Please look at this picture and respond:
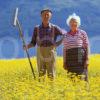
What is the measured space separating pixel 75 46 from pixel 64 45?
9.5 inches

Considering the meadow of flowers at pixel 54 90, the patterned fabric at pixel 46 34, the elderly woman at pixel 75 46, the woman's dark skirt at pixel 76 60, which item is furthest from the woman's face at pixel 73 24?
the meadow of flowers at pixel 54 90

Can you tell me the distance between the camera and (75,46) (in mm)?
13070

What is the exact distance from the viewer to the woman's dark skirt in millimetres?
13055

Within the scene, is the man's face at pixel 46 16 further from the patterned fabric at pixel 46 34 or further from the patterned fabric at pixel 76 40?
the patterned fabric at pixel 76 40

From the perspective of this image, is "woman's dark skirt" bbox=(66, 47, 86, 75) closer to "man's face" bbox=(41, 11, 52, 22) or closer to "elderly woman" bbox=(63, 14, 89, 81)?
"elderly woman" bbox=(63, 14, 89, 81)

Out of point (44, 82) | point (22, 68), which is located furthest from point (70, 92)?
point (22, 68)

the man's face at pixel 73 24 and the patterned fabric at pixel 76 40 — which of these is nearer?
the man's face at pixel 73 24

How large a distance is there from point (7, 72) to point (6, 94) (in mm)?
6717

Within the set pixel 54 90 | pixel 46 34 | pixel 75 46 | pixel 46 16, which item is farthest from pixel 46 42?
pixel 54 90

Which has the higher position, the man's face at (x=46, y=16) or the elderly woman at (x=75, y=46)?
the man's face at (x=46, y=16)

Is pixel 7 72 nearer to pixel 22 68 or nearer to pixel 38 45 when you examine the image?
pixel 22 68

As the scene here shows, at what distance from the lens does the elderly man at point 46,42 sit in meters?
13.5

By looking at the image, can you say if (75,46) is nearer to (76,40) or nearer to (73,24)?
(76,40)

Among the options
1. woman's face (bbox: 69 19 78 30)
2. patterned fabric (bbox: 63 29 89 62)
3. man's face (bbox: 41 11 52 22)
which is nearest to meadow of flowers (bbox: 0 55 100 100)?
patterned fabric (bbox: 63 29 89 62)
